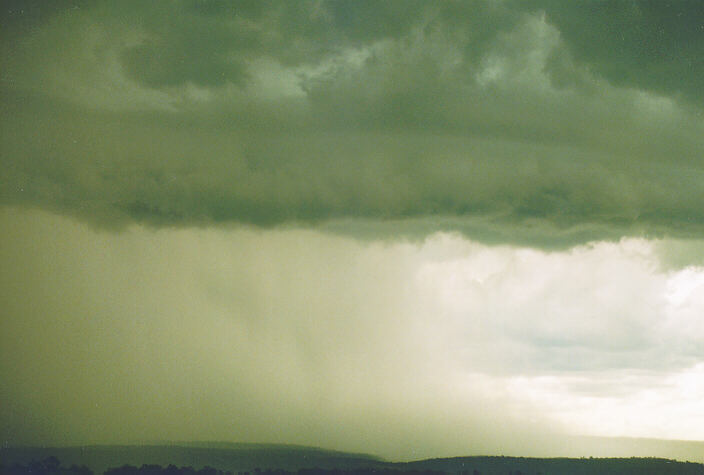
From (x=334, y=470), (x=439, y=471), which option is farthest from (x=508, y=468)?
(x=334, y=470)

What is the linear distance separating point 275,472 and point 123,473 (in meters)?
32.2

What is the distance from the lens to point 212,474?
162875 mm

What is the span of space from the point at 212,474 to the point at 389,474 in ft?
204

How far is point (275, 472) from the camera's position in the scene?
167m

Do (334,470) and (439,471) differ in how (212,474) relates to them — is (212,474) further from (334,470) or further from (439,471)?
(439,471)

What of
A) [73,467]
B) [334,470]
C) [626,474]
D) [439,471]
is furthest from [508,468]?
[73,467]

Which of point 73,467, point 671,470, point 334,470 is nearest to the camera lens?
point 671,470

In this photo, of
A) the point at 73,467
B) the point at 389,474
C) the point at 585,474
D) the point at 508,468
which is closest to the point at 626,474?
the point at 585,474

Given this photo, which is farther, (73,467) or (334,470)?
(73,467)

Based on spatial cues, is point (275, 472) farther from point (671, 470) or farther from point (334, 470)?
point (671, 470)

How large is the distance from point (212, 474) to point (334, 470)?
30534 millimetres

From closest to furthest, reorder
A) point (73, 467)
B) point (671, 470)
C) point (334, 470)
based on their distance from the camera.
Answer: point (671, 470), point (334, 470), point (73, 467)

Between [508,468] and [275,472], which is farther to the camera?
[275,472]

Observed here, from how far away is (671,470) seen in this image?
112m
